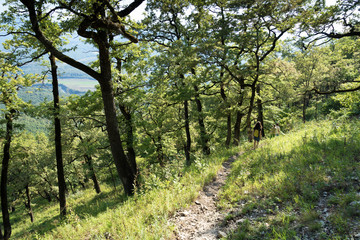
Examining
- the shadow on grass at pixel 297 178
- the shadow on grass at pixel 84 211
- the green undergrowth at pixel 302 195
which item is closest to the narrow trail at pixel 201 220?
the green undergrowth at pixel 302 195

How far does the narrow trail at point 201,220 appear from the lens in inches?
154

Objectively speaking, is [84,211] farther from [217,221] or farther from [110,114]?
[217,221]

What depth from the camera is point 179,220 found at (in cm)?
448

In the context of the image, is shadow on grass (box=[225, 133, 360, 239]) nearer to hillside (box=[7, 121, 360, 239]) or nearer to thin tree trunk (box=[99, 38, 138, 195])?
hillside (box=[7, 121, 360, 239])

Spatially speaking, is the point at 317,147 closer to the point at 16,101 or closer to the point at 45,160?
the point at 16,101

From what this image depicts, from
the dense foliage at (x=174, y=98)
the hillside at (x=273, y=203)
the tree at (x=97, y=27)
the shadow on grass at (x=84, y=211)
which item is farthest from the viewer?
the shadow on grass at (x=84, y=211)

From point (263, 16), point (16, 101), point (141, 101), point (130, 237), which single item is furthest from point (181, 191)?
point (16, 101)

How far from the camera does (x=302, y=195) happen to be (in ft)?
13.9

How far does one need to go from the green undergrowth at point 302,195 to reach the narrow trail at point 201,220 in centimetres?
31

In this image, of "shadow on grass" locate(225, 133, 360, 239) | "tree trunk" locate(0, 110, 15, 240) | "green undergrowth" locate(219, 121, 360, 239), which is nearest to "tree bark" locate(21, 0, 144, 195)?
"green undergrowth" locate(219, 121, 360, 239)

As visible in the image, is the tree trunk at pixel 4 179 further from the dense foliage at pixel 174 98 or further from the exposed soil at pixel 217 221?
the exposed soil at pixel 217 221

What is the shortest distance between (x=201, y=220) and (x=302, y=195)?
246 centimetres

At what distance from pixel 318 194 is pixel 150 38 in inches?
597

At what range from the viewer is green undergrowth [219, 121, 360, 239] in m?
3.18
